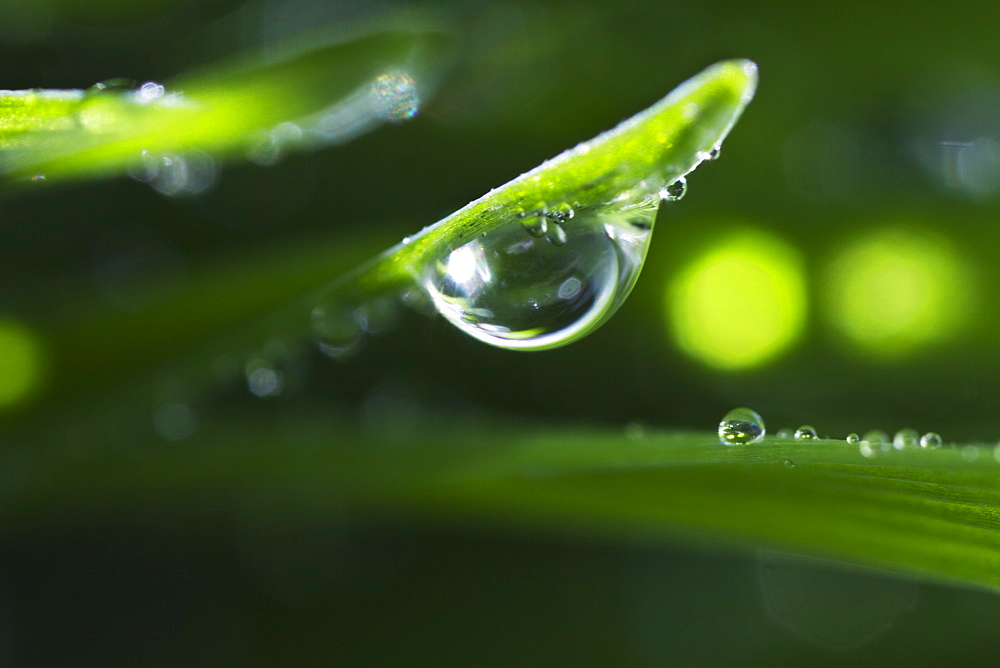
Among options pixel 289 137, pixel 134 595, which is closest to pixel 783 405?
pixel 289 137

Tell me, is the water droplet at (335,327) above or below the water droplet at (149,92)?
below

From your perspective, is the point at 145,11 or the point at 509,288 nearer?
the point at 509,288

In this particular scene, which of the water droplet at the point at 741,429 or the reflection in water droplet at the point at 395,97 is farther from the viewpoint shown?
the reflection in water droplet at the point at 395,97

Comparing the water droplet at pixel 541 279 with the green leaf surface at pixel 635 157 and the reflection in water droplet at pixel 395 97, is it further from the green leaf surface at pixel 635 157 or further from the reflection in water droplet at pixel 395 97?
the reflection in water droplet at pixel 395 97

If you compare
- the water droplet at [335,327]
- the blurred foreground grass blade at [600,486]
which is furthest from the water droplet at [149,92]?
the blurred foreground grass blade at [600,486]

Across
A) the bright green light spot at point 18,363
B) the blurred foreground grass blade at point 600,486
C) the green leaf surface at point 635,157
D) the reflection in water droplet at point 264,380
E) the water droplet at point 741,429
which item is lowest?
the blurred foreground grass blade at point 600,486

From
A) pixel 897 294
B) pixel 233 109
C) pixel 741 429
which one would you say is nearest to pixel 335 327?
pixel 233 109

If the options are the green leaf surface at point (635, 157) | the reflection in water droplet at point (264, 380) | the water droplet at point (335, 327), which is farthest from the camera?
the reflection in water droplet at point (264, 380)

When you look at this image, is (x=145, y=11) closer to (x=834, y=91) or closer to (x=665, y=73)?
(x=665, y=73)
